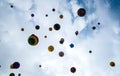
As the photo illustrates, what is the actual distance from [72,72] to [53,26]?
6.49 metres

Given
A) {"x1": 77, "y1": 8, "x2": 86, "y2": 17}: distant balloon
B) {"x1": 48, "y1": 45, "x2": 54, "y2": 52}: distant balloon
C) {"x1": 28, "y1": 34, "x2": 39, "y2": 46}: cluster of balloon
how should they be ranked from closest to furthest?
1. {"x1": 28, "y1": 34, "x2": 39, "y2": 46}: cluster of balloon
2. {"x1": 77, "y1": 8, "x2": 86, "y2": 17}: distant balloon
3. {"x1": 48, "y1": 45, "x2": 54, "y2": 52}: distant balloon

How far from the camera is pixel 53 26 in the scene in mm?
30422

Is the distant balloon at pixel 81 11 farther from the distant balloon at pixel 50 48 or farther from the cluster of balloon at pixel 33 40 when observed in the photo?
the cluster of balloon at pixel 33 40

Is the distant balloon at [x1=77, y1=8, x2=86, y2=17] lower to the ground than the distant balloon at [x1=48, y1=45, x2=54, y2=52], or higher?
higher

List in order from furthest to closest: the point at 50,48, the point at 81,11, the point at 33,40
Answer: the point at 50,48 < the point at 81,11 < the point at 33,40

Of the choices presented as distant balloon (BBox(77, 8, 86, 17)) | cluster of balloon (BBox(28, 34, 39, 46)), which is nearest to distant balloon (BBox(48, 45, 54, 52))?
cluster of balloon (BBox(28, 34, 39, 46))

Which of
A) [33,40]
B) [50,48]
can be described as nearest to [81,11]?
[50,48]

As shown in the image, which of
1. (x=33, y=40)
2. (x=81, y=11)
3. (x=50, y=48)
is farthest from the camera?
(x=50, y=48)

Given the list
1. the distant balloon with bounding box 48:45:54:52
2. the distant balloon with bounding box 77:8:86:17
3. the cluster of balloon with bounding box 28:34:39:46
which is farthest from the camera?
the distant balloon with bounding box 48:45:54:52

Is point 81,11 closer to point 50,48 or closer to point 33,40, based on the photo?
point 50,48

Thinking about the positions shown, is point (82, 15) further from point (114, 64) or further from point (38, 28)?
point (114, 64)

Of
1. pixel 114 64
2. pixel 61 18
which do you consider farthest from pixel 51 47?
pixel 114 64

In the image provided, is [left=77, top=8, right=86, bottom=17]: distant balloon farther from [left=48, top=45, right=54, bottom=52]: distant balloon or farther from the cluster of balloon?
the cluster of balloon

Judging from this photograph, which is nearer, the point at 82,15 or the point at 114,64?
the point at 82,15
